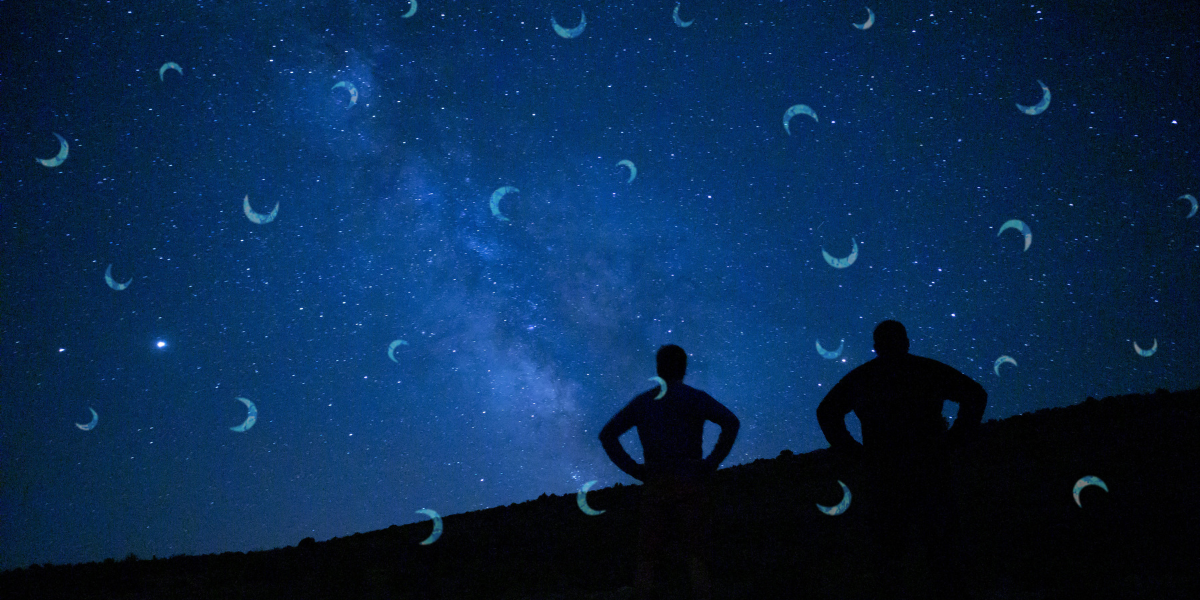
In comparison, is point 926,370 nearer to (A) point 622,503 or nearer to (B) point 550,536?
(B) point 550,536

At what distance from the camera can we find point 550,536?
424 inches

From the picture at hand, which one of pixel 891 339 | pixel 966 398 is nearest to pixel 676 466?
pixel 891 339

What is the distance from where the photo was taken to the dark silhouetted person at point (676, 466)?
3947 millimetres

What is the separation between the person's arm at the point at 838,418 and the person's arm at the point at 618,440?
1.40m

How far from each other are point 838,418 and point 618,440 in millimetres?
1610

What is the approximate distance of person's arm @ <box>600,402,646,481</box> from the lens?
14.1 ft

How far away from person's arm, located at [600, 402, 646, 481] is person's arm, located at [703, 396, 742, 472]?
500 millimetres

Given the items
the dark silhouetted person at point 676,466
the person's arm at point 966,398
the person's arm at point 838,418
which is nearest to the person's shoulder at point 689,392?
the dark silhouetted person at point 676,466

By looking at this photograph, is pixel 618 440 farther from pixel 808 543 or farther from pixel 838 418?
pixel 808 543

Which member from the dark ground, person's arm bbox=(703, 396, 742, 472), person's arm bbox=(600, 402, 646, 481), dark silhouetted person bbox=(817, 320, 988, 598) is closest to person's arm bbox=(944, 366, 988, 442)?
dark silhouetted person bbox=(817, 320, 988, 598)

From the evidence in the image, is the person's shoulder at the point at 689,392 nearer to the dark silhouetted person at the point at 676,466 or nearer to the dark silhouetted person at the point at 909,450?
the dark silhouetted person at the point at 676,466

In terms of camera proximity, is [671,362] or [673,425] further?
[671,362]

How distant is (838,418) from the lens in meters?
4.54

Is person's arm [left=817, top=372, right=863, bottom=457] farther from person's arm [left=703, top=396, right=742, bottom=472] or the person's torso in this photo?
the person's torso
